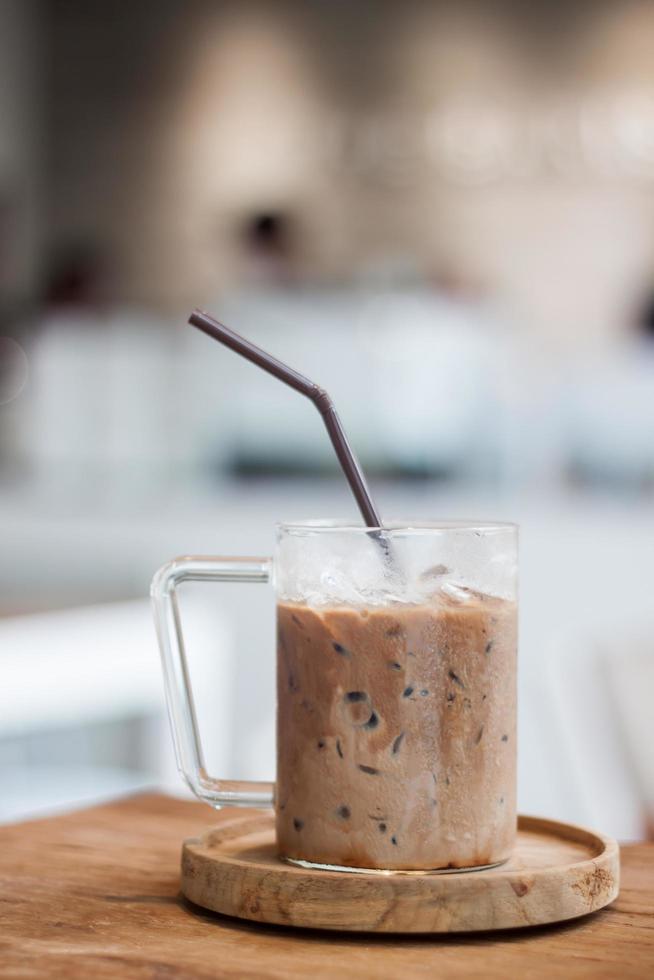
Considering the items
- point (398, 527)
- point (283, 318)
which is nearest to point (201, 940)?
point (398, 527)

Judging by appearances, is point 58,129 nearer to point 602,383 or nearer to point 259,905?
point 602,383

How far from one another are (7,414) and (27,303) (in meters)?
0.45

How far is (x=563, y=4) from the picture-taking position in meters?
4.68

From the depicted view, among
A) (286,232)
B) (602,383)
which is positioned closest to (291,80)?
(286,232)

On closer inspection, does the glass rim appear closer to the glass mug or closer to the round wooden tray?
the glass mug

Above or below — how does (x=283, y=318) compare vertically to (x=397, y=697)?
above

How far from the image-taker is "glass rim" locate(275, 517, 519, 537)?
24.6 inches

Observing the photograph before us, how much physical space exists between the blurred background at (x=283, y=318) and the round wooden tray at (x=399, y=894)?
1200mm

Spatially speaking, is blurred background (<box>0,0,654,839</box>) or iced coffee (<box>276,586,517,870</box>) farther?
blurred background (<box>0,0,654,839</box>)

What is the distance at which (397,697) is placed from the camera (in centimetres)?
61

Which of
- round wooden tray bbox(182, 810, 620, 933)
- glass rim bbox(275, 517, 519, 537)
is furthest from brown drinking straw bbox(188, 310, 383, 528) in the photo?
round wooden tray bbox(182, 810, 620, 933)

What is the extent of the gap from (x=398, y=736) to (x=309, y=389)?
16cm

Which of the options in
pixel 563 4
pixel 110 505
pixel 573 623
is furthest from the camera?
pixel 563 4

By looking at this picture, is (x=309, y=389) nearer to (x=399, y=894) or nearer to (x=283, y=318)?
(x=399, y=894)
